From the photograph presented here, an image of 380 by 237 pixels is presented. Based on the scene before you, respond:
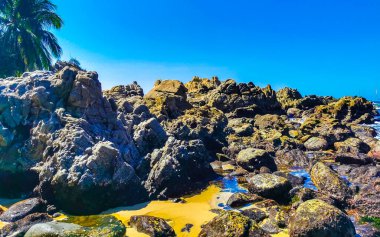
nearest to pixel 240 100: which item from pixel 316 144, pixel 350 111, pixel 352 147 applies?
pixel 350 111

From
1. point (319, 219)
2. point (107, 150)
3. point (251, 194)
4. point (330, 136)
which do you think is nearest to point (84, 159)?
point (107, 150)

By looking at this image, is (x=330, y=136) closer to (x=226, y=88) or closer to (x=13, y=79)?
(x=226, y=88)

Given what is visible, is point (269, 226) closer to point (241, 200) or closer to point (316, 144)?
point (241, 200)

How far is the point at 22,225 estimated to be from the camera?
1402 cm

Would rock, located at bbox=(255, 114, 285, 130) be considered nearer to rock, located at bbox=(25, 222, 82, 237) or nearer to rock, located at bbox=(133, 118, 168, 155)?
rock, located at bbox=(133, 118, 168, 155)

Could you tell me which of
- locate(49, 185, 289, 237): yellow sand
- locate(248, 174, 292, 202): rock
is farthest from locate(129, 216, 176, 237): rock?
locate(248, 174, 292, 202): rock

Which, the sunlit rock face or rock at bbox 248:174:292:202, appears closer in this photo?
the sunlit rock face

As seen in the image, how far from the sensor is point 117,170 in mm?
17766

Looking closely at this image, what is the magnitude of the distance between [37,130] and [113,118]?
16.0 ft

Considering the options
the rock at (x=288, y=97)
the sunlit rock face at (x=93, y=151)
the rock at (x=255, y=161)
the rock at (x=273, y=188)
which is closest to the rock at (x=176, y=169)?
the sunlit rock face at (x=93, y=151)

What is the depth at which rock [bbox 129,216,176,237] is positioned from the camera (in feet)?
44.5

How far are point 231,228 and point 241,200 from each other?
444 cm

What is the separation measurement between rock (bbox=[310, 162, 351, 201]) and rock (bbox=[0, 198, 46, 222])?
15.7 m

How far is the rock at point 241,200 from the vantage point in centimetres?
1708
